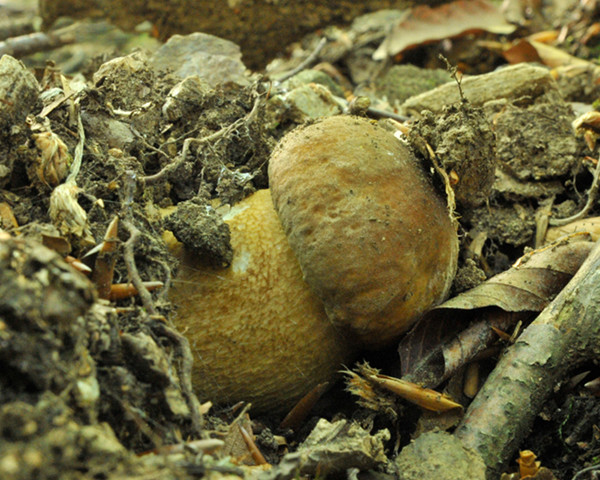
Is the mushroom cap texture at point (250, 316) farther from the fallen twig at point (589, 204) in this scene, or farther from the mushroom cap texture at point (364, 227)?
the fallen twig at point (589, 204)

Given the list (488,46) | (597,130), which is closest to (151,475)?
(597,130)

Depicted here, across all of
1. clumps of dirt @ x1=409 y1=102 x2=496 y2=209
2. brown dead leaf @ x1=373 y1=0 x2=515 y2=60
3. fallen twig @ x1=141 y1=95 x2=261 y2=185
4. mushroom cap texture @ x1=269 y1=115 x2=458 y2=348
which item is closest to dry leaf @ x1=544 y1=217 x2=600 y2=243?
clumps of dirt @ x1=409 y1=102 x2=496 y2=209

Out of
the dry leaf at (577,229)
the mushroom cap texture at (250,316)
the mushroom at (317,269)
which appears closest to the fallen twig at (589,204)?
the dry leaf at (577,229)

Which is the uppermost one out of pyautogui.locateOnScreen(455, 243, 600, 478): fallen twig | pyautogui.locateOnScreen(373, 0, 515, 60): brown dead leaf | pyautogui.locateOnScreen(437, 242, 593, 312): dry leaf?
pyautogui.locateOnScreen(373, 0, 515, 60): brown dead leaf

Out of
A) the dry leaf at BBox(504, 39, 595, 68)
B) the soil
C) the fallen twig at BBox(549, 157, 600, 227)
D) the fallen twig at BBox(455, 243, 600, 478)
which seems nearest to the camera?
the soil

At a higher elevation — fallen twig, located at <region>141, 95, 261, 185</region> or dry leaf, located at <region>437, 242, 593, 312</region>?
fallen twig, located at <region>141, 95, 261, 185</region>

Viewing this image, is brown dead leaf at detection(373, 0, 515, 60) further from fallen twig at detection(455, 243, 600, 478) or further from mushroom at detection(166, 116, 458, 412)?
fallen twig at detection(455, 243, 600, 478)

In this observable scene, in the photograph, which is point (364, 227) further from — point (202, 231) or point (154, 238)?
point (154, 238)

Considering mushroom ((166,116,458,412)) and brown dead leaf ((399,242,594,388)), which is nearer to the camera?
mushroom ((166,116,458,412))
